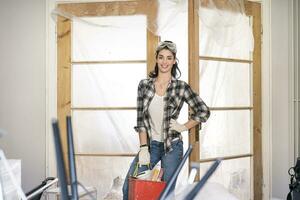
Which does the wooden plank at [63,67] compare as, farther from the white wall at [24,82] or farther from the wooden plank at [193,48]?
the wooden plank at [193,48]

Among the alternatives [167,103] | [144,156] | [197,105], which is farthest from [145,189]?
[197,105]

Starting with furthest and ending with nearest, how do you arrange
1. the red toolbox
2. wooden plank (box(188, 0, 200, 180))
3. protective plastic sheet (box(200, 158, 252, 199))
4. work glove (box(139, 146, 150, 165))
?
protective plastic sheet (box(200, 158, 252, 199)) → wooden plank (box(188, 0, 200, 180)) → work glove (box(139, 146, 150, 165)) → the red toolbox

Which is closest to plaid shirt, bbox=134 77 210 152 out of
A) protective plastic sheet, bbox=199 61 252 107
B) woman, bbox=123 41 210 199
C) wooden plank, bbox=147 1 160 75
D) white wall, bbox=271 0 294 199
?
woman, bbox=123 41 210 199

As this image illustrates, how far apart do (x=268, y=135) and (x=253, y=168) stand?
12.5 inches

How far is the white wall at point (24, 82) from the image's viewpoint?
137 inches

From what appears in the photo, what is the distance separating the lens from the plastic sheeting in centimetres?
338

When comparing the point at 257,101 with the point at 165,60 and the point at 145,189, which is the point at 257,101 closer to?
the point at 165,60

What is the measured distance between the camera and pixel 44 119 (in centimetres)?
349

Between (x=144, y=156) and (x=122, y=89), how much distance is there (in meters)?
0.91

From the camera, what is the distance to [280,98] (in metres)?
3.53

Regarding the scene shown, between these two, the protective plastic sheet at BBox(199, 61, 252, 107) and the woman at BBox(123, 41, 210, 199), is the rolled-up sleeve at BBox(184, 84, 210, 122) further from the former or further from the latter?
the protective plastic sheet at BBox(199, 61, 252, 107)

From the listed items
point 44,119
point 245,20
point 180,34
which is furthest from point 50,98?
point 245,20

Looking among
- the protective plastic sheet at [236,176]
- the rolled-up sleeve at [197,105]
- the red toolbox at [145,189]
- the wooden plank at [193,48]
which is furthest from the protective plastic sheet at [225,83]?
the red toolbox at [145,189]

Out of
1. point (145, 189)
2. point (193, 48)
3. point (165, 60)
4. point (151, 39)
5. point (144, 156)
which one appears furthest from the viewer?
point (151, 39)
